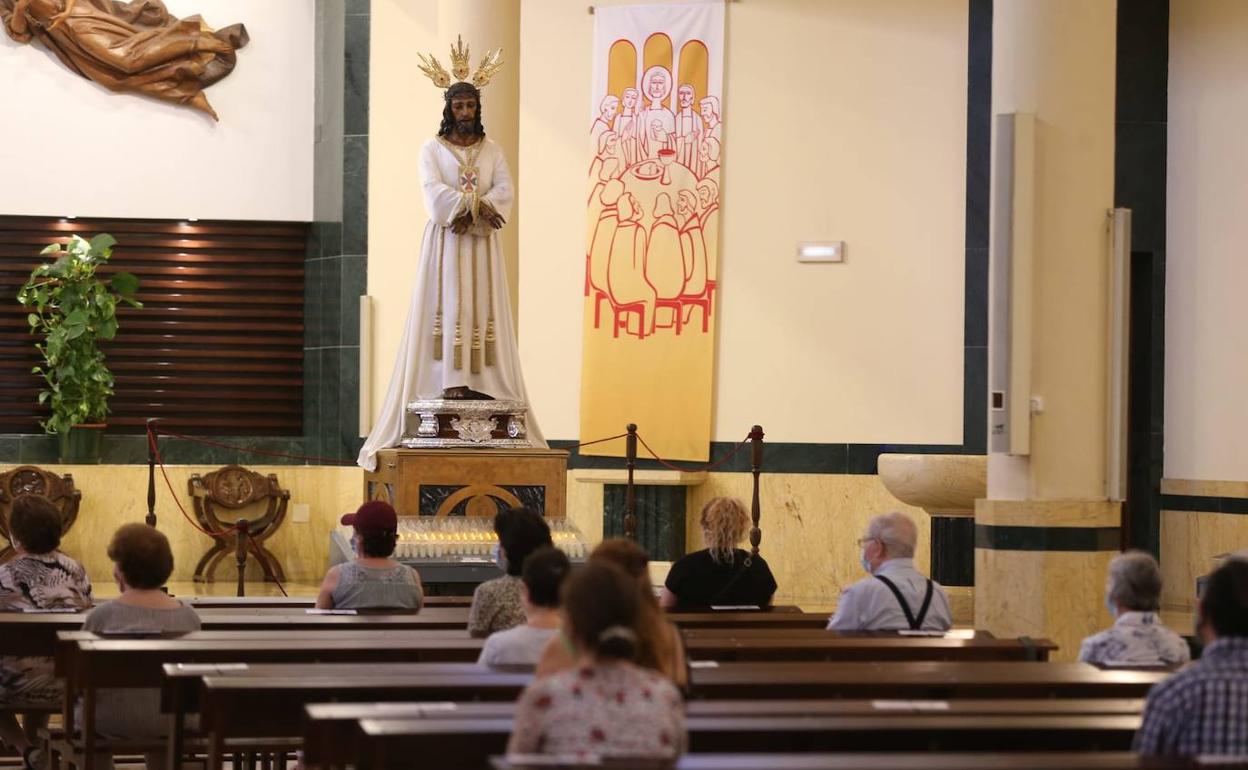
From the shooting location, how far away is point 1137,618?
5.36 m

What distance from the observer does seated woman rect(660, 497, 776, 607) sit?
7171mm

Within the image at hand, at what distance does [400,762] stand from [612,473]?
8844mm

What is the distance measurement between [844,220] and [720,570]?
6.15m

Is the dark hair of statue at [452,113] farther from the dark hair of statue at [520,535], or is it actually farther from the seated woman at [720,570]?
the dark hair of statue at [520,535]

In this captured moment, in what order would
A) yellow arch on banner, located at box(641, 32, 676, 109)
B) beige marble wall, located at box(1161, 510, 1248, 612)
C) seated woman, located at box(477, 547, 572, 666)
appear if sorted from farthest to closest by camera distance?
yellow arch on banner, located at box(641, 32, 676, 109) < beige marble wall, located at box(1161, 510, 1248, 612) < seated woman, located at box(477, 547, 572, 666)

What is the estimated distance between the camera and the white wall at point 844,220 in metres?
13.0

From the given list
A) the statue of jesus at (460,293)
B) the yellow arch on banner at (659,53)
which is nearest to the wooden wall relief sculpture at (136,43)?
the yellow arch on banner at (659,53)

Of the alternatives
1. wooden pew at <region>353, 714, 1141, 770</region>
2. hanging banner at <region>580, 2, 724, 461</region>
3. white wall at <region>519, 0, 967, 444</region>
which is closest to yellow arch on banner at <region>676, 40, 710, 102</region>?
hanging banner at <region>580, 2, 724, 461</region>

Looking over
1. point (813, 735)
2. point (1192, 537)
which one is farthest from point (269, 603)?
point (1192, 537)

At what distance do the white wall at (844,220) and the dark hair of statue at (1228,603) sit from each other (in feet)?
29.6

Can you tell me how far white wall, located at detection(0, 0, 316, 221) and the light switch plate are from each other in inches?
148

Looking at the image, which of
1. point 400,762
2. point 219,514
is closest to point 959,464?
Answer: point 219,514

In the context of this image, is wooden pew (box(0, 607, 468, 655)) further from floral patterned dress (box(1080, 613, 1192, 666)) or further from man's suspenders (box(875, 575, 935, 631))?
floral patterned dress (box(1080, 613, 1192, 666))

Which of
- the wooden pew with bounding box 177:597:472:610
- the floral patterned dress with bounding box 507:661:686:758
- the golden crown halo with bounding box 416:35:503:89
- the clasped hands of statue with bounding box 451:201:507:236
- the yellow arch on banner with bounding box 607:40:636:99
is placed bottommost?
the wooden pew with bounding box 177:597:472:610
